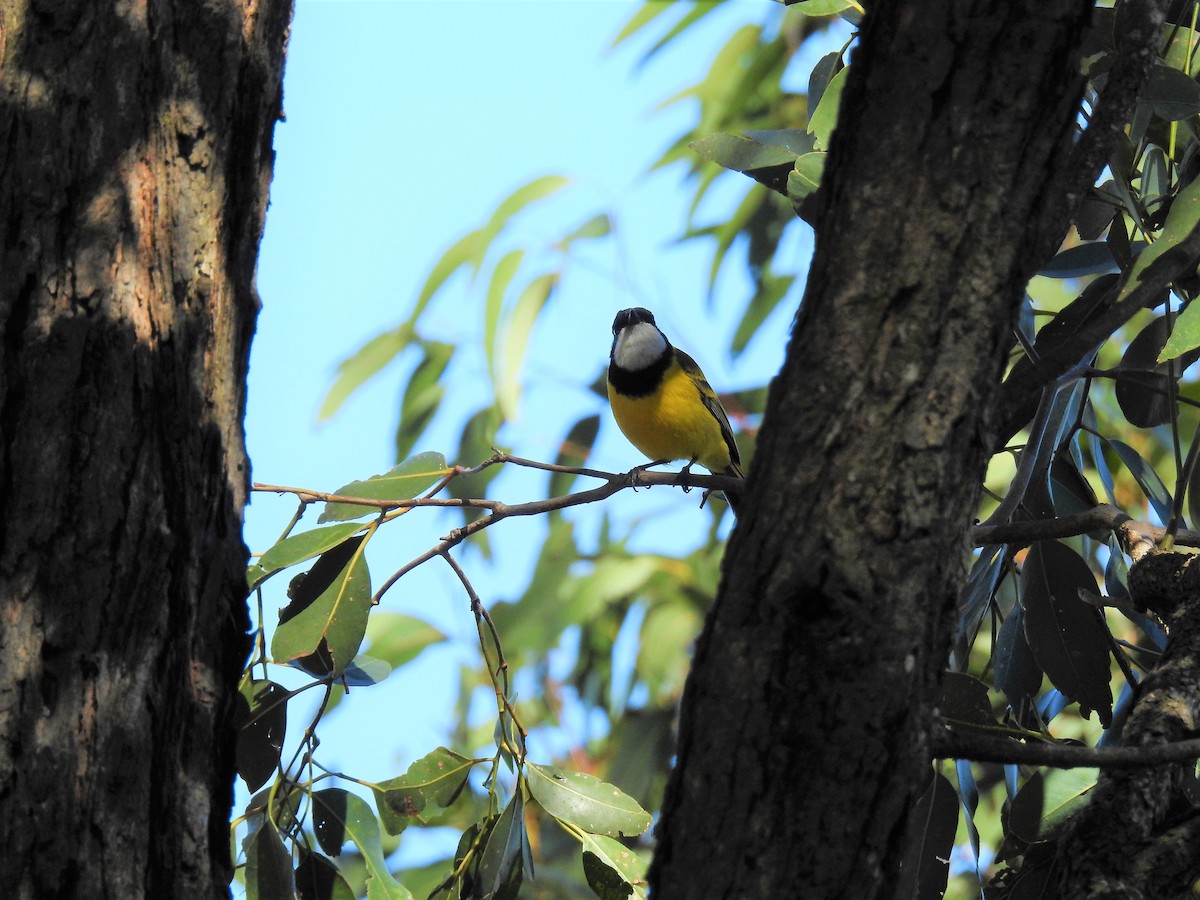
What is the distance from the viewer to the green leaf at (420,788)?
1.99 m

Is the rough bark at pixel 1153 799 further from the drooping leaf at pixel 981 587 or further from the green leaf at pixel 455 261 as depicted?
the green leaf at pixel 455 261

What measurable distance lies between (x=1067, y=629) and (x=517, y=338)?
280 centimetres

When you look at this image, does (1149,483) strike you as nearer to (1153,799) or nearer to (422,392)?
(1153,799)

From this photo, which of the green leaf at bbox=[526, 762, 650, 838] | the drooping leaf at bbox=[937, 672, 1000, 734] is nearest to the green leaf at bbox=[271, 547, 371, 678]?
the green leaf at bbox=[526, 762, 650, 838]

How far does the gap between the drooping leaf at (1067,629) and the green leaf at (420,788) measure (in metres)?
1.00

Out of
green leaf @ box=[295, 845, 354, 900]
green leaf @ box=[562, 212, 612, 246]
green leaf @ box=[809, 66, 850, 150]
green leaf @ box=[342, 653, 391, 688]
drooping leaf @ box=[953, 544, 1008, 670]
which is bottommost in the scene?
green leaf @ box=[295, 845, 354, 900]

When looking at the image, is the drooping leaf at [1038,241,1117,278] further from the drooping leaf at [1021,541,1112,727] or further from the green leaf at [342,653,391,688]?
the green leaf at [342,653,391,688]

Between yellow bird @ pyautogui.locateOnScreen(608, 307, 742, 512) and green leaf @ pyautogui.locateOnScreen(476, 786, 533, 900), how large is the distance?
2.03 metres

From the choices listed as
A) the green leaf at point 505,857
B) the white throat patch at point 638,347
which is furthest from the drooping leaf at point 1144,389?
the white throat patch at point 638,347

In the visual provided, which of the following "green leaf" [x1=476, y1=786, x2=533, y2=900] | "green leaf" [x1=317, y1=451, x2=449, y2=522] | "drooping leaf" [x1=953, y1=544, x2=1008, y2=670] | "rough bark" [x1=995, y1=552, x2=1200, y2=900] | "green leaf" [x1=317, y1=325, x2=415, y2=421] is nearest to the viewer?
"rough bark" [x1=995, y1=552, x2=1200, y2=900]

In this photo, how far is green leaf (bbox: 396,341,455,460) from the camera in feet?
16.5

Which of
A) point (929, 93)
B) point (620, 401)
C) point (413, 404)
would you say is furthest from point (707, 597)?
point (929, 93)

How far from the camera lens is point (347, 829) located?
6.29ft

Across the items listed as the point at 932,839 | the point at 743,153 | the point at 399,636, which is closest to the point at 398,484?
the point at 743,153
